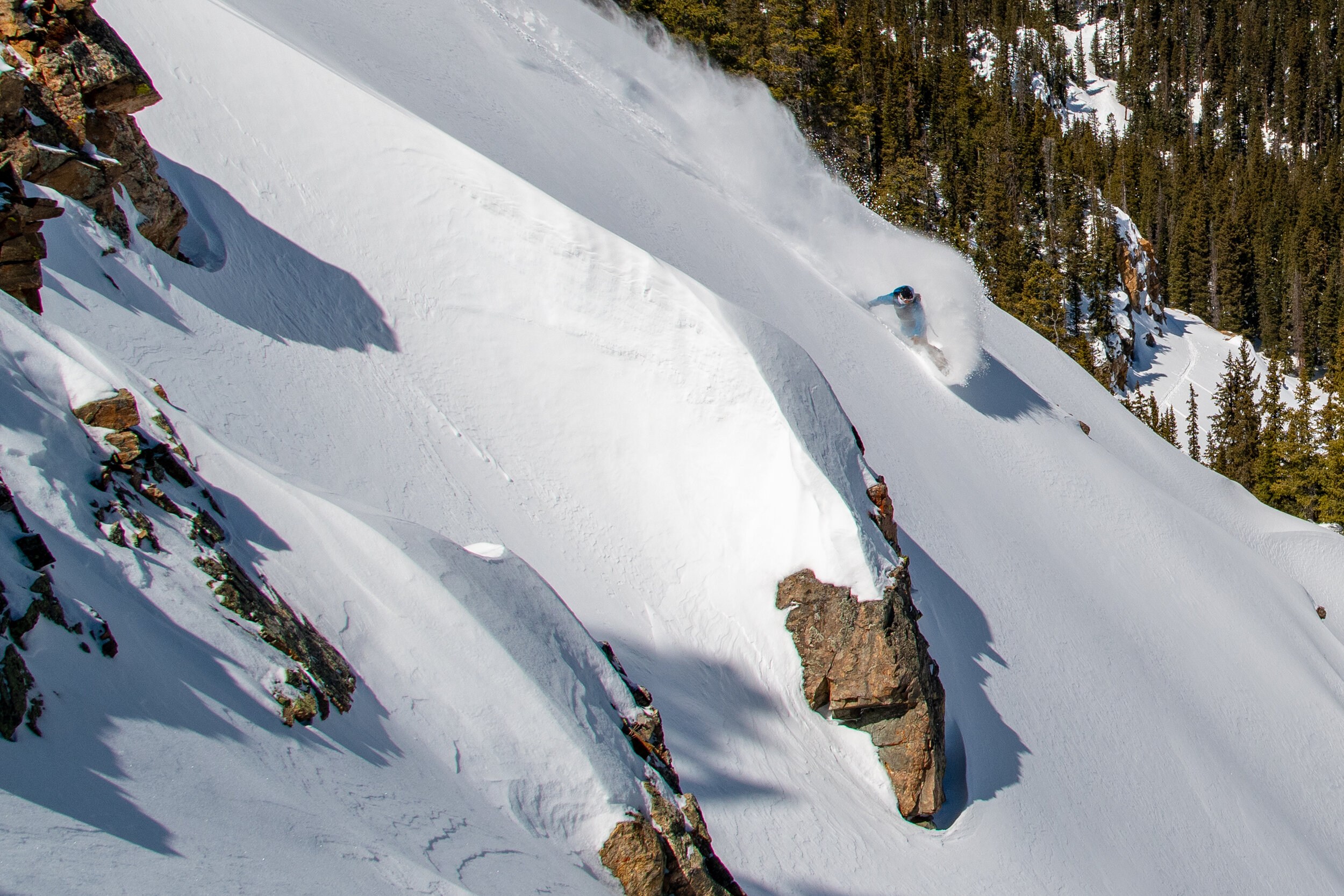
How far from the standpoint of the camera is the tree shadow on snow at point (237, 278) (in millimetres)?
9359

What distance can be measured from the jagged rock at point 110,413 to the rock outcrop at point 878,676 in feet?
21.7

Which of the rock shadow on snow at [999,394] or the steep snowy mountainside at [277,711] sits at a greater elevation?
the rock shadow on snow at [999,394]

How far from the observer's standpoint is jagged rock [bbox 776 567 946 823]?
10.1 meters

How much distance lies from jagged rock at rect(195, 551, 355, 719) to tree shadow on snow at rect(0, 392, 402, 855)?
0.10m

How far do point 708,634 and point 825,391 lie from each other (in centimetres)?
340

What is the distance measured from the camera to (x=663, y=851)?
19.8 ft

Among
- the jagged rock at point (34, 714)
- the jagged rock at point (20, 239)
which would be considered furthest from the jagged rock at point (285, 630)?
the jagged rock at point (20, 239)

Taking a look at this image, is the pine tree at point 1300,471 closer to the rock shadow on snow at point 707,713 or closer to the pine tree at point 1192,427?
the pine tree at point 1192,427

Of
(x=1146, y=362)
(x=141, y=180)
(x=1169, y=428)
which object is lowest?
(x=141, y=180)

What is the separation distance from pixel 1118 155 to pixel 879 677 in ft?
297

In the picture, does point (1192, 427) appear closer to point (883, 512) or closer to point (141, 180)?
point (883, 512)

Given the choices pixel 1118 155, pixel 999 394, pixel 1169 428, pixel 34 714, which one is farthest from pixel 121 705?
pixel 1118 155

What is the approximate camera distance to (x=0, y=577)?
13.5 ft

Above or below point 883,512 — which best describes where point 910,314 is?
above
